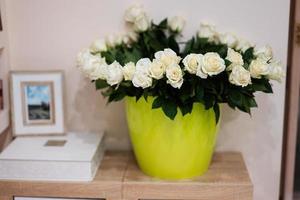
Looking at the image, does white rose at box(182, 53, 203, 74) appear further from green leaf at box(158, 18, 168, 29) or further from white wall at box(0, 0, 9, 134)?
white wall at box(0, 0, 9, 134)

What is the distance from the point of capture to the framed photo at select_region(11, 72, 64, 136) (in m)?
1.44

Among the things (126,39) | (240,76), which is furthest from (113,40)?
(240,76)

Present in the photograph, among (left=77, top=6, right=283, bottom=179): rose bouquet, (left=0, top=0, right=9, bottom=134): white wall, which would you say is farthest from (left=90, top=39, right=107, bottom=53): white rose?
(left=0, top=0, right=9, bottom=134): white wall

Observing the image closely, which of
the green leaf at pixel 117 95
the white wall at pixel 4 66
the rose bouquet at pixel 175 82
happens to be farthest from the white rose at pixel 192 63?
the white wall at pixel 4 66

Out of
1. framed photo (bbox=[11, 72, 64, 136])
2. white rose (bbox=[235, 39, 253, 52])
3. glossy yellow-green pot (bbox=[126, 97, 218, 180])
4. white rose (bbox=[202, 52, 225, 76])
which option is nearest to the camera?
white rose (bbox=[202, 52, 225, 76])

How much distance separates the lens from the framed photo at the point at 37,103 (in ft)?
4.73

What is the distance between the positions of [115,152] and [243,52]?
59 cm

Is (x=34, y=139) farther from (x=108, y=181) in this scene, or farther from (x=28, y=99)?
(x=108, y=181)

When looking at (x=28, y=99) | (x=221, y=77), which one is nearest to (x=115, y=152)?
(x=28, y=99)

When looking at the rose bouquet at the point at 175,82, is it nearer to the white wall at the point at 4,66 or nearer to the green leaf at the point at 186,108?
the green leaf at the point at 186,108

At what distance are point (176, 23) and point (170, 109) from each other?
377mm

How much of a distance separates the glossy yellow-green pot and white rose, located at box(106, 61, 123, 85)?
96 millimetres

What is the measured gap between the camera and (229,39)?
137cm

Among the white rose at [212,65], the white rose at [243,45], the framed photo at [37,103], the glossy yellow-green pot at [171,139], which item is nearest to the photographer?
the white rose at [212,65]
